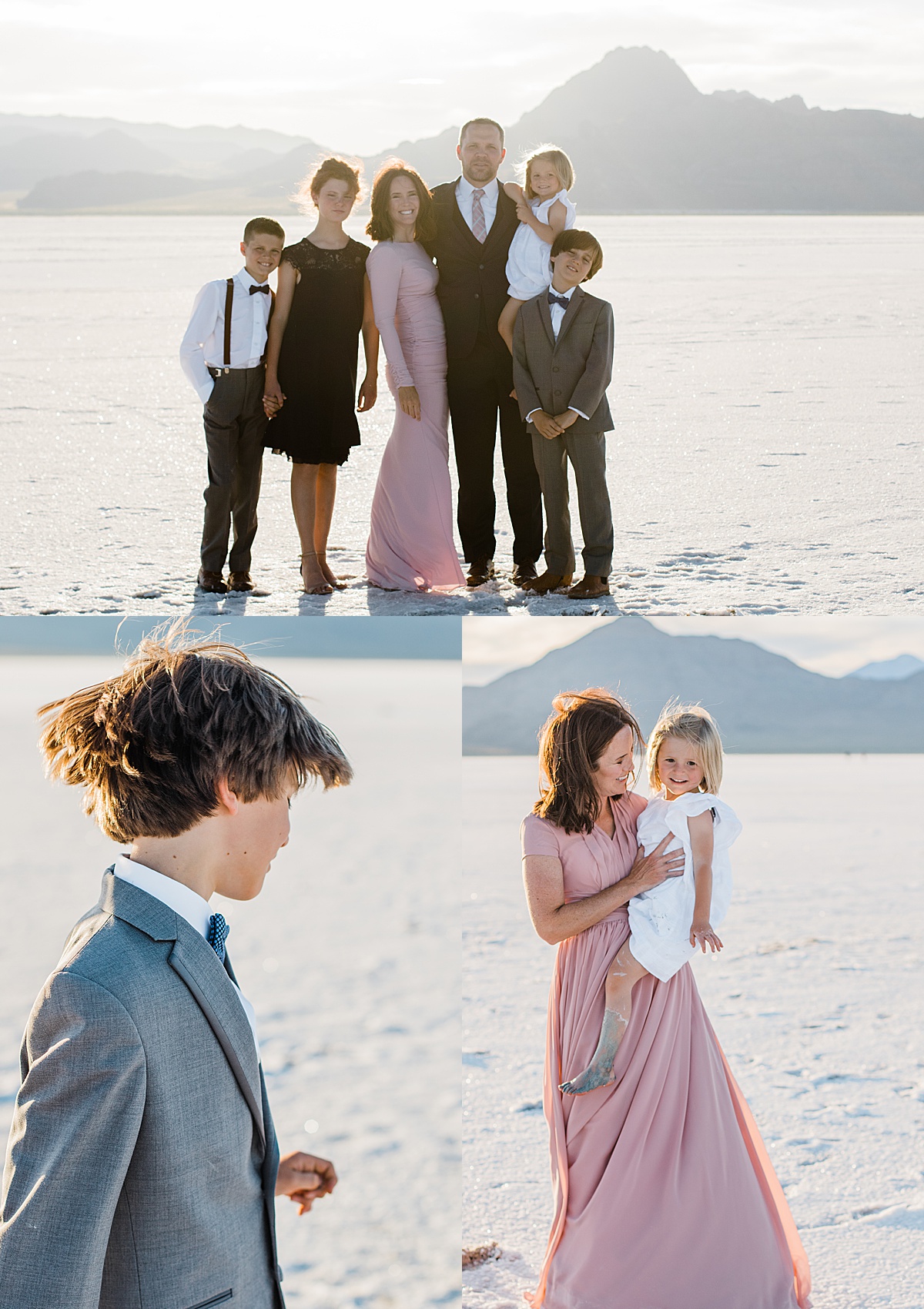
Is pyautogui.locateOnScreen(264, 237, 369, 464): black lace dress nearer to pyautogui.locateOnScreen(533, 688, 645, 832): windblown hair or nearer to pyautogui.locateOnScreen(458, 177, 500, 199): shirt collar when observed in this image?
pyautogui.locateOnScreen(458, 177, 500, 199): shirt collar

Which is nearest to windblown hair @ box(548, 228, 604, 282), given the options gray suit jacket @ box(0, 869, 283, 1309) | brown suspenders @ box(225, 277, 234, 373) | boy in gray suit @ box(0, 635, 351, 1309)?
brown suspenders @ box(225, 277, 234, 373)

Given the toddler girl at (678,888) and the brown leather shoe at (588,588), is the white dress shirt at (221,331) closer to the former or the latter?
the brown leather shoe at (588,588)

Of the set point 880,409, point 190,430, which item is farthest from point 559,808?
point 880,409

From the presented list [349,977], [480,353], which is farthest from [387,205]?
[349,977]

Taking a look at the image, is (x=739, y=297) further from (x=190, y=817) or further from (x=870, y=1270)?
(x=190, y=817)

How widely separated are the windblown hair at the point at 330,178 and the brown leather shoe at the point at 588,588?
1.90 m

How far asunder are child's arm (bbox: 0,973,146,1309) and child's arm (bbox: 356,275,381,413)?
12.5ft

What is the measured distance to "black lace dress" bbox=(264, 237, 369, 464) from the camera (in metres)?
4.89

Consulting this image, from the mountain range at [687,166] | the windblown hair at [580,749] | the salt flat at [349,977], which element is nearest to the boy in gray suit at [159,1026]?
the windblown hair at [580,749]

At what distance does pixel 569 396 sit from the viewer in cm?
498

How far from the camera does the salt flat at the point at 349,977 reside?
3.67 meters

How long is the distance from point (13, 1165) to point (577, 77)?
178 metres

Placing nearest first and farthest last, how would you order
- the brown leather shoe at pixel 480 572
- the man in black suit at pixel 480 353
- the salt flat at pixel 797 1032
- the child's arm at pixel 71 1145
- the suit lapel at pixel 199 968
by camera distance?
the child's arm at pixel 71 1145, the suit lapel at pixel 199 968, the salt flat at pixel 797 1032, the man in black suit at pixel 480 353, the brown leather shoe at pixel 480 572

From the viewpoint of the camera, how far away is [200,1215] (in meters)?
1.59
